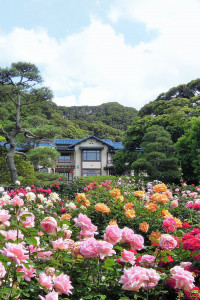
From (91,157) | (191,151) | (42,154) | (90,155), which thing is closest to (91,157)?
(91,157)

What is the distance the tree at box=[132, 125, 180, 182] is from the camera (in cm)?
1488

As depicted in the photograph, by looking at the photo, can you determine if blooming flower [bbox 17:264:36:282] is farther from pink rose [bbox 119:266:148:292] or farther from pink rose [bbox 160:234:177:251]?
pink rose [bbox 160:234:177:251]

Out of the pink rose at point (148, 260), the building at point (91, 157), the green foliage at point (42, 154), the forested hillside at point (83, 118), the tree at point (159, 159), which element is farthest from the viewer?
the building at point (91, 157)

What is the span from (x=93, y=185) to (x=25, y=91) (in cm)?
877

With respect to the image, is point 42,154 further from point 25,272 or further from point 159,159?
point 25,272

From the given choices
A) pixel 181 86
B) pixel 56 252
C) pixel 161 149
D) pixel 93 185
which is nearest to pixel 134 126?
pixel 161 149

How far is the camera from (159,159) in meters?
15.1

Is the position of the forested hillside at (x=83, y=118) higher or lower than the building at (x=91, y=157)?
higher

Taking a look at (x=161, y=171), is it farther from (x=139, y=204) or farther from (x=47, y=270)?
(x=47, y=270)

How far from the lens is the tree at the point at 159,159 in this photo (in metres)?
14.9

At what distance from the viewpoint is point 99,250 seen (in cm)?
143

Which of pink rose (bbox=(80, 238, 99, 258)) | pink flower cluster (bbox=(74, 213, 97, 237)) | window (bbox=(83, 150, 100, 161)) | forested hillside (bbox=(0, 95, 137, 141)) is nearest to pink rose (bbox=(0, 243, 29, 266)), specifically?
pink rose (bbox=(80, 238, 99, 258))

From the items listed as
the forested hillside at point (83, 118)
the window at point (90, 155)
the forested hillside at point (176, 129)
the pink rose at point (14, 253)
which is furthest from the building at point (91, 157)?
the pink rose at point (14, 253)

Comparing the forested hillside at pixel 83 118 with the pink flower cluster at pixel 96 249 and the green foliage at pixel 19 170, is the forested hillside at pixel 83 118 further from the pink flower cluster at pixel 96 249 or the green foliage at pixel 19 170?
the pink flower cluster at pixel 96 249
